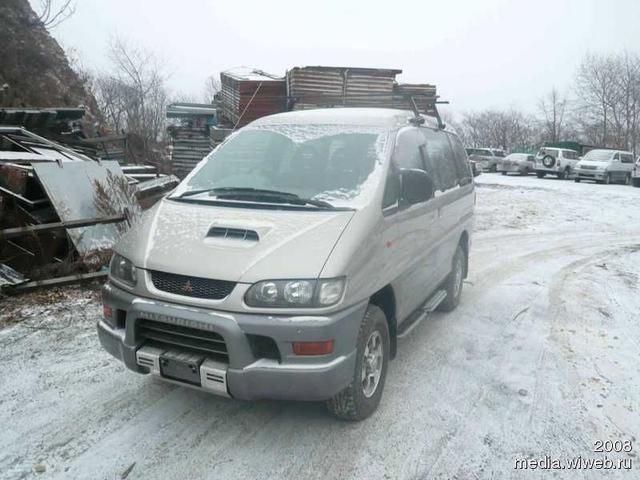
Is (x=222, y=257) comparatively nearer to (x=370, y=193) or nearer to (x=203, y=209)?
(x=203, y=209)

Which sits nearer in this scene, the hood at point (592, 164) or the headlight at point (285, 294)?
the headlight at point (285, 294)

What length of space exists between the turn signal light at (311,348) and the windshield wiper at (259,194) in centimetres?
93

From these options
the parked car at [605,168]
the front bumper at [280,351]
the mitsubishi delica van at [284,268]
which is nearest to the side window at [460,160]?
the mitsubishi delica van at [284,268]

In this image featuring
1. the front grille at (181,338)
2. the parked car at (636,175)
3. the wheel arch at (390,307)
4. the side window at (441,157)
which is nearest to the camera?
the front grille at (181,338)

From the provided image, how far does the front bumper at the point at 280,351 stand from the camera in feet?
8.63

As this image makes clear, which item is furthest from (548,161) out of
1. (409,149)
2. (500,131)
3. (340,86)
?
(500,131)

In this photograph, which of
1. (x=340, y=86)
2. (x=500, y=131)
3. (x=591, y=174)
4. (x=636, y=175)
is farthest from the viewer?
(x=500, y=131)

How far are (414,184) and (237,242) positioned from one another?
1370 millimetres

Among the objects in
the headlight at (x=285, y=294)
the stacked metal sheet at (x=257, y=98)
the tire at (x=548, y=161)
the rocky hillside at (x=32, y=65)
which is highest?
the rocky hillside at (x=32, y=65)

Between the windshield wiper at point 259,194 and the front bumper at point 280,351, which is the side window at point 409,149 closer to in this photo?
the windshield wiper at point 259,194

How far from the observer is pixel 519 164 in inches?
1154

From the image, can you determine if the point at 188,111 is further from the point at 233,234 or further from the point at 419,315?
the point at 233,234

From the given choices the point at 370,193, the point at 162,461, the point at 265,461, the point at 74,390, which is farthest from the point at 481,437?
the point at 74,390

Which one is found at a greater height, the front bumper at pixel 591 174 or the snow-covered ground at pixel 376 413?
the front bumper at pixel 591 174
